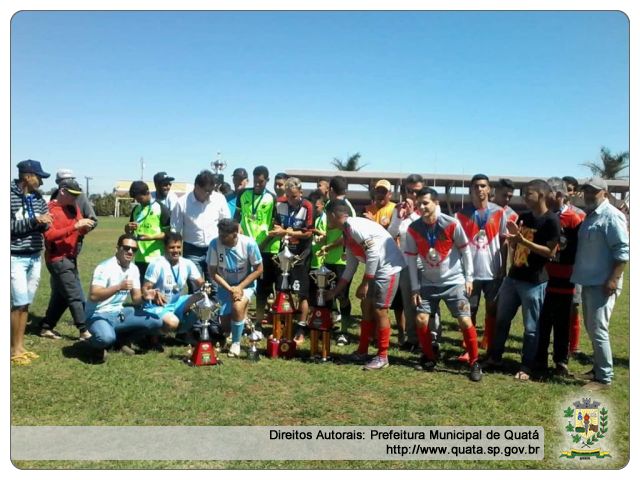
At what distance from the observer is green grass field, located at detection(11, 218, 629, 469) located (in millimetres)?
4184

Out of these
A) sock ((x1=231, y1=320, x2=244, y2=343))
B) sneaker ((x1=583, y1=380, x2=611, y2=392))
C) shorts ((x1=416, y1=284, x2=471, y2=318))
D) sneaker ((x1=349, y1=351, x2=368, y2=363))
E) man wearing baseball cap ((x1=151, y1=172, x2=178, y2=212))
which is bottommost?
sneaker ((x1=583, y1=380, x2=611, y2=392))

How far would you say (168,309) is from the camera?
6293 millimetres

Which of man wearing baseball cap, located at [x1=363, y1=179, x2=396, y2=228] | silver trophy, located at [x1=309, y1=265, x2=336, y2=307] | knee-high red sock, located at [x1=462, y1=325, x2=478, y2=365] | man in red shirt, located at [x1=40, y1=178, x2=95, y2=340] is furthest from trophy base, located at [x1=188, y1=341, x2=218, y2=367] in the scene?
knee-high red sock, located at [x1=462, y1=325, x2=478, y2=365]

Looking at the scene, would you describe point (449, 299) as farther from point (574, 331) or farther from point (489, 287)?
point (574, 331)

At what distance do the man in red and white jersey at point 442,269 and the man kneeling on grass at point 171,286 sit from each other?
266 centimetres

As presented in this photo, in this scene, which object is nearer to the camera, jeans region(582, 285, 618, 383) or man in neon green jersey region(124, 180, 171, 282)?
jeans region(582, 285, 618, 383)

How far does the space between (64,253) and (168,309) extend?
5.07 ft

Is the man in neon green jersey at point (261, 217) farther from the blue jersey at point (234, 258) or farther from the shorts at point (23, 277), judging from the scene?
the shorts at point (23, 277)

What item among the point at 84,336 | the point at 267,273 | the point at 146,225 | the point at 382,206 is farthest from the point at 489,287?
the point at 84,336

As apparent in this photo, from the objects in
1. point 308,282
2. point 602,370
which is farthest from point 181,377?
point 602,370

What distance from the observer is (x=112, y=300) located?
6035mm

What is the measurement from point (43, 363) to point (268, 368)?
248 cm

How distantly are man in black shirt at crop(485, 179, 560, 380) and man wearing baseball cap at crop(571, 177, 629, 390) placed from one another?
1.05ft

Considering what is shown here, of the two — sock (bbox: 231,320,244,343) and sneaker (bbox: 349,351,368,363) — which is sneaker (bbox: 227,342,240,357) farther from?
sneaker (bbox: 349,351,368,363)
